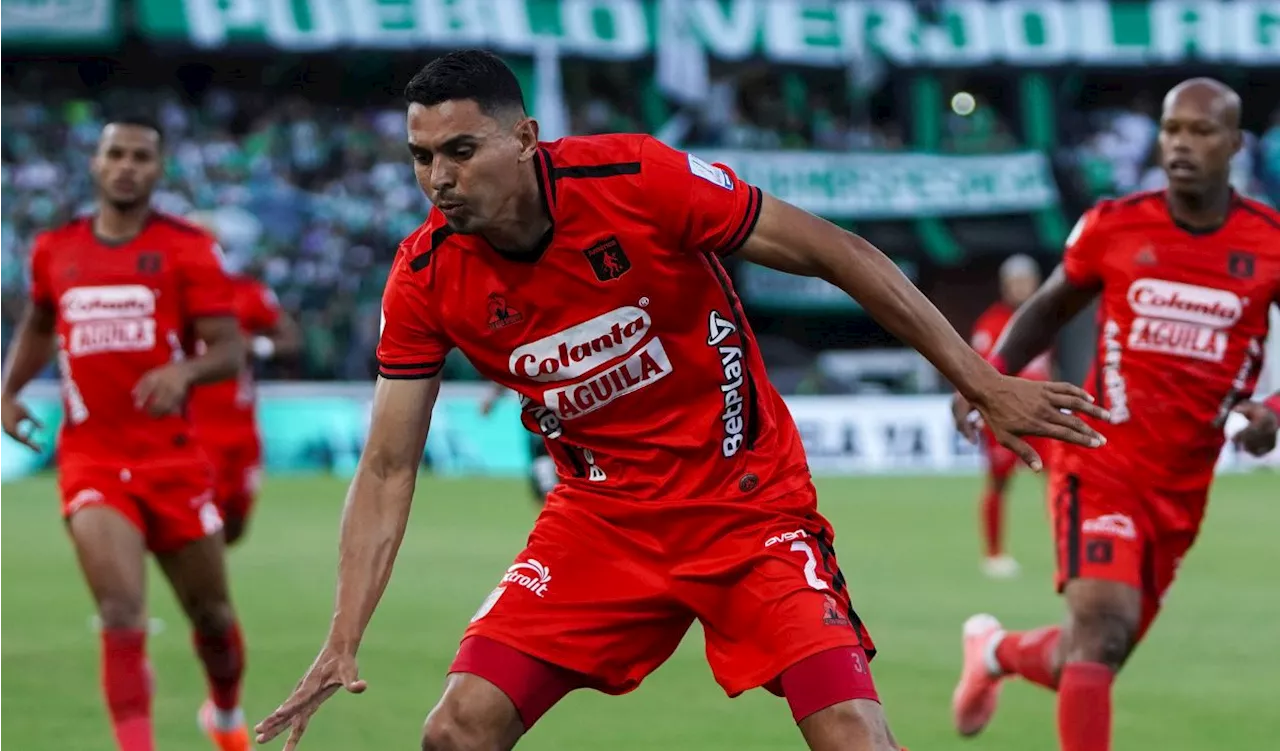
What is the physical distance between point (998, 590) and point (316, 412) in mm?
11745

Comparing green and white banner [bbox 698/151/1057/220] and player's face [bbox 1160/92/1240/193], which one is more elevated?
player's face [bbox 1160/92/1240/193]

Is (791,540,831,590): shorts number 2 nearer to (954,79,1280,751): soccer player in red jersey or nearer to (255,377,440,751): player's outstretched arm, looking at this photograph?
(255,377,440,751): player's outstretched arm

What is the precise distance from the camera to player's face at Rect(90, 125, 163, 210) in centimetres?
739

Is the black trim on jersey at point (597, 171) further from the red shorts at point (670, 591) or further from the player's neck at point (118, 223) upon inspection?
the player's neck at point (118, 223)

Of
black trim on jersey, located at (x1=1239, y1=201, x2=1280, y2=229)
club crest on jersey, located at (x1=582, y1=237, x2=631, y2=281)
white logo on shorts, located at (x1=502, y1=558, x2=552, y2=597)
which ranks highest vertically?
club crest on jersey, located at (x1=582, y1=237, x2=631, y2=281)

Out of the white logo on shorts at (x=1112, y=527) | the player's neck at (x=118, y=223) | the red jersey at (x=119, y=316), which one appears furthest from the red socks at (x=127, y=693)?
the white logo on shorts at (x=1112, y=527)

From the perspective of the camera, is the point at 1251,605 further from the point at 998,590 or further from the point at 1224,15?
the point at 1224,15

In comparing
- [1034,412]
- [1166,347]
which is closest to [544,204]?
[1034,412]

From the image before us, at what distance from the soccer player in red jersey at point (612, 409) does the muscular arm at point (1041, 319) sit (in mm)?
2025

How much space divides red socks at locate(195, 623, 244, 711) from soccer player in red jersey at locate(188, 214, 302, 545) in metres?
4.22

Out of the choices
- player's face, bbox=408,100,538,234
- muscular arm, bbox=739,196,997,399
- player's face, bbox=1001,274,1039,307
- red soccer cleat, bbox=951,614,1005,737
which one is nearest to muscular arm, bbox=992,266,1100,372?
red soccer cleat, bbox=951,614,1005,737

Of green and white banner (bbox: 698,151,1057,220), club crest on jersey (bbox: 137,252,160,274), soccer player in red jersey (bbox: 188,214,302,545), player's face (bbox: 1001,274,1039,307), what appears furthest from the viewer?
green and white banner (bbox: 698,151,1057,220)

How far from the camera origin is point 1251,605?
12.5 meters

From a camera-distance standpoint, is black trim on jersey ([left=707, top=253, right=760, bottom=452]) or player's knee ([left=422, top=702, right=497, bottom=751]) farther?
black trim on jersey ([left=707, top=253, right=760, bottom=452])
